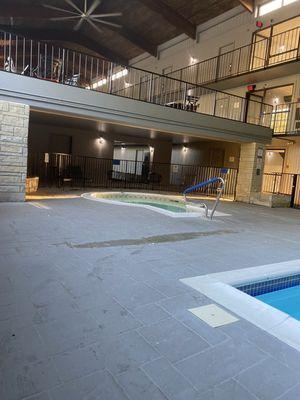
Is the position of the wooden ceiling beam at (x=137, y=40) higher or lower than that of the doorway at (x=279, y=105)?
higher

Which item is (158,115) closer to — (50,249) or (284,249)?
(284,249)

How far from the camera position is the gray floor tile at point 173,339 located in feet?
6.05

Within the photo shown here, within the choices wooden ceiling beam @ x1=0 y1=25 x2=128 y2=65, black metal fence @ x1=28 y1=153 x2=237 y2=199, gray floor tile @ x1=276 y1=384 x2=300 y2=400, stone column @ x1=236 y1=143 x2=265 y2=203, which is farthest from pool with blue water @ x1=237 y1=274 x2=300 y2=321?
wooden ceiling beam @ x1=0 y1=25 x2=128 y2=65

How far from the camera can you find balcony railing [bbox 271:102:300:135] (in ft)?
38.7

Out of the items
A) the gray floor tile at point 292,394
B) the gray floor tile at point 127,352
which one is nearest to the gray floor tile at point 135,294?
the gray floor tile at point 127,352

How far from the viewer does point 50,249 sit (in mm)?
3688

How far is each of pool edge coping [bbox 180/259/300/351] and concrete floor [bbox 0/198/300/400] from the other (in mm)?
111

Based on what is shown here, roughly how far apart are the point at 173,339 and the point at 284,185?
1206cm

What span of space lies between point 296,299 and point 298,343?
157 cm

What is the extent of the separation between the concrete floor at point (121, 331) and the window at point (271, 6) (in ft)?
39.6

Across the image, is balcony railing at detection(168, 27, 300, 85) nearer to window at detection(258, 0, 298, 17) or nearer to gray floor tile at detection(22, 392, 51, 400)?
window at detection(258, 0, 298, 17)

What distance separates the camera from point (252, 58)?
13.2m

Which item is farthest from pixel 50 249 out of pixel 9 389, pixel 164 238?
pixel 9 389

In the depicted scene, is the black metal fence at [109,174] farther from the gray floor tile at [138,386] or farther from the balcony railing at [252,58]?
the gray floor tile at [138,386]
